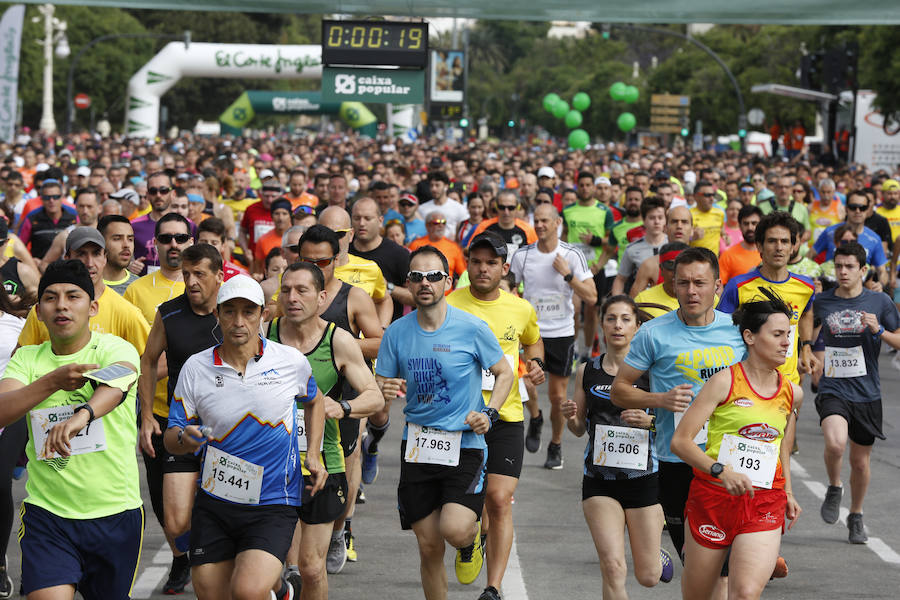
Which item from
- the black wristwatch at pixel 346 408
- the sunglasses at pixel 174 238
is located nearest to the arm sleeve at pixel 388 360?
the black wristwatch at pixel 346 408

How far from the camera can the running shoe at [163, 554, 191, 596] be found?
778cm

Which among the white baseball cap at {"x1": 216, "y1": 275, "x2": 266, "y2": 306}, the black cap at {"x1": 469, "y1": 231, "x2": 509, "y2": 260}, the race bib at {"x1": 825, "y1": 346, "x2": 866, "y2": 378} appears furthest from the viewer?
the race bib at {"x1": 825, "y1": 346, "x2": 866, "y2": 378}

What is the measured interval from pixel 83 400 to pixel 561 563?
144 inches

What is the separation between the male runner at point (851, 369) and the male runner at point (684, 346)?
8.81 feet

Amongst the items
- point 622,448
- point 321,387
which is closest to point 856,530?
point 622,448

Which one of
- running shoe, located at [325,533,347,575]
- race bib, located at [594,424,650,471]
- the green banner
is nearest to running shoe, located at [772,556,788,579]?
race bib, located at [594,424,650,471]

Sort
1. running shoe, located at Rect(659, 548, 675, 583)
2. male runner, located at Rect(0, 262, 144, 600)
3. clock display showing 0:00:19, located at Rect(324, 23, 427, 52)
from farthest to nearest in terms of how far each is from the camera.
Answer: clock display showing 0:00:19, located at Rect(324, 23, 427, 52)
running shoe, located at Rect(659, 548, 675, 583)
male runner, located at Rect(0, 262, 144, 600)

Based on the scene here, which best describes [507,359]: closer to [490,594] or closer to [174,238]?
[490,594]

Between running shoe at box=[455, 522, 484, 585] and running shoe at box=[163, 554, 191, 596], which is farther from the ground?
running shoe at box=[455, 522, 484, 585]

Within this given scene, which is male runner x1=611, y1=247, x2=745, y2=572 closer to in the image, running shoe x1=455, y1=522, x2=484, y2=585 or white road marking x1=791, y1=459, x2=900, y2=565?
running shoe x1=455, y1=522, x2=484, y2=585

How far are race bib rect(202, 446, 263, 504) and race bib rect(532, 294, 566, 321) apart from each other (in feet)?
19.4

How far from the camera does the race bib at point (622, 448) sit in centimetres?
717

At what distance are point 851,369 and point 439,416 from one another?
3.64m

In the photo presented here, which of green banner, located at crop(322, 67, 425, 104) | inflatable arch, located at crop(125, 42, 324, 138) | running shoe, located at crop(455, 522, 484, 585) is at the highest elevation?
inflatable arch, located at crop(125, 42, 324, 138)
